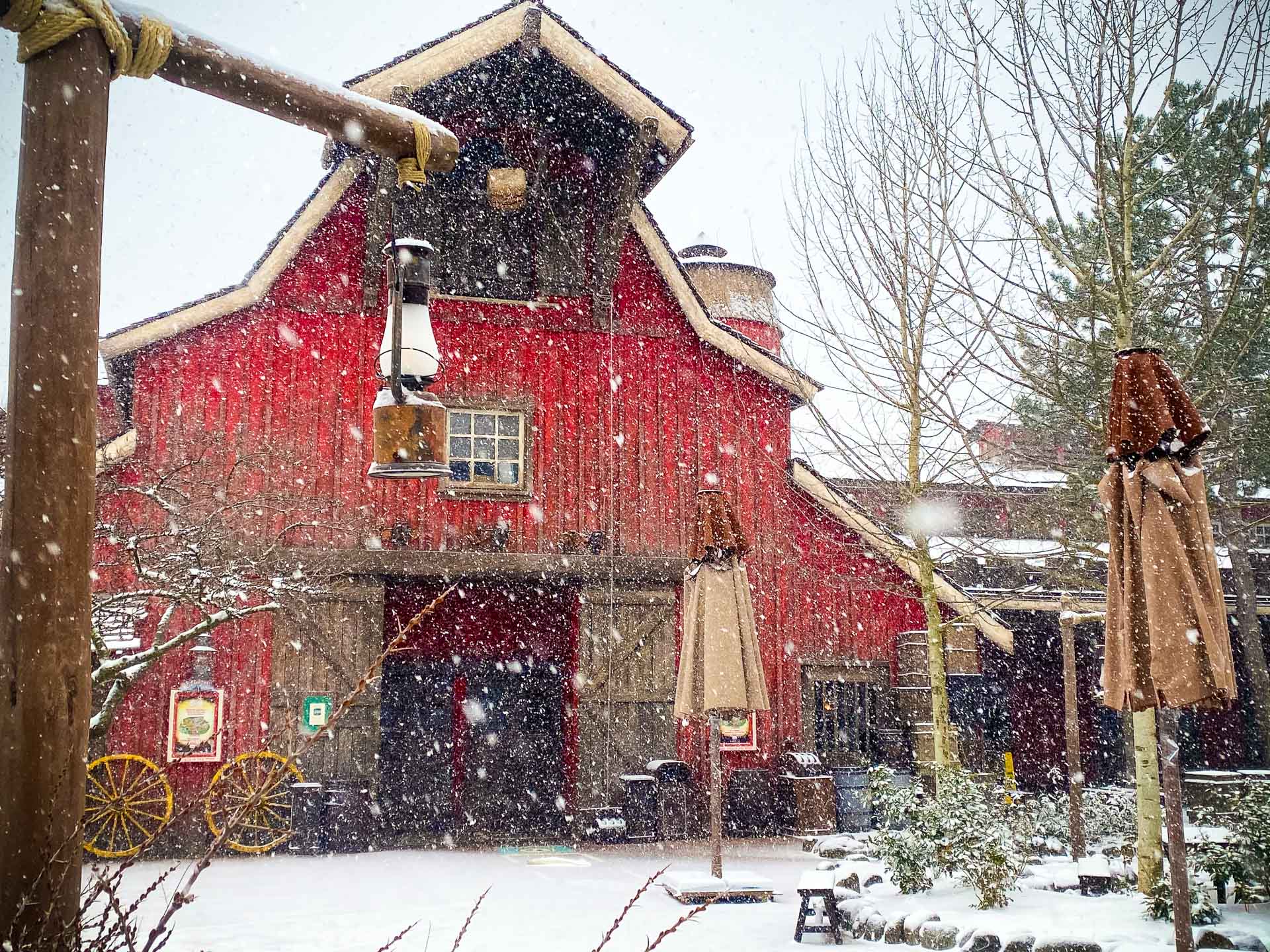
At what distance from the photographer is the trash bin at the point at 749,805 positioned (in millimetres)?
11664

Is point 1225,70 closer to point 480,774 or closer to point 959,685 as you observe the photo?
point 959,685

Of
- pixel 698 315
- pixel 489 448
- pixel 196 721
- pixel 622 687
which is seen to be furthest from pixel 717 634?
pixel 196 721

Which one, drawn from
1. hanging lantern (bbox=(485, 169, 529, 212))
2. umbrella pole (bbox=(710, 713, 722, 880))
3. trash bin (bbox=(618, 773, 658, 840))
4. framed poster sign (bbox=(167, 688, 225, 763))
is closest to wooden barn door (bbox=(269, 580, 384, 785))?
framed poster sign (bbox=(167, 688, 225, 763))

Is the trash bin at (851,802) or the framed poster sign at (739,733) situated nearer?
the trash bin at (851,802)

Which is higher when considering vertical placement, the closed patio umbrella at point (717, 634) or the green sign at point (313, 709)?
the closed patio umbrella at point (717, 634)

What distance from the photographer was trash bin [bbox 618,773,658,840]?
1098cm

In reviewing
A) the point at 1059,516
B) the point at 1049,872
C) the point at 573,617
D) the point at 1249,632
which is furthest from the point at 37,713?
the point at 1249,632

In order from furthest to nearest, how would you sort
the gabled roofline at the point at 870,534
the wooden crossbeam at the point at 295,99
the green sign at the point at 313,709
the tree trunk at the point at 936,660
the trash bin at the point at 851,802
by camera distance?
the gabled roofline at the point at 870,534
the trash bin at the point at 851,802
the green sign at the point at 313,709
the tree trunk at the point at 936,660
the wooden crossbeam at the point at 295,99

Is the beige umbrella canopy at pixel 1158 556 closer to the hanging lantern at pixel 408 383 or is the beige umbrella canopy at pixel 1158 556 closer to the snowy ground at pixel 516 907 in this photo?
the snowy ground at pixel 516 907

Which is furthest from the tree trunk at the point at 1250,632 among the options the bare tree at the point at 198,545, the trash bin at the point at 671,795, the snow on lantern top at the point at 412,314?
the snow on lantern top at the point at 412,314

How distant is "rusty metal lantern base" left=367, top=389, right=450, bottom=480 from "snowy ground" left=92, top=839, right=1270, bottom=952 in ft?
8.73

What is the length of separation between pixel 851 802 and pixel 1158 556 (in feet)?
24.7

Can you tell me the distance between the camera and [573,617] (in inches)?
495

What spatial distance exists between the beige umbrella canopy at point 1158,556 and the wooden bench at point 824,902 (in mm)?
2134
